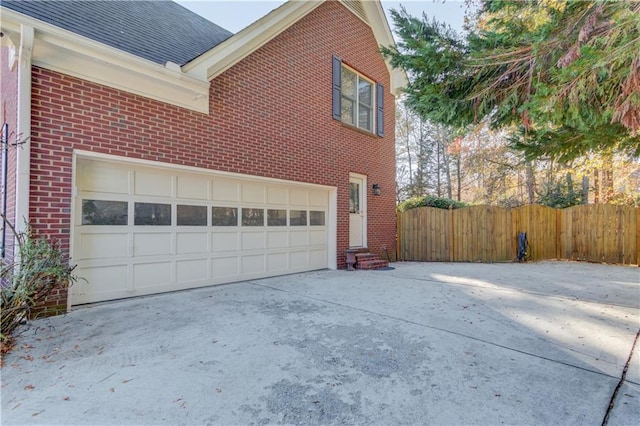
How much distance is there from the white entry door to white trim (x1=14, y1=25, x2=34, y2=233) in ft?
21.3

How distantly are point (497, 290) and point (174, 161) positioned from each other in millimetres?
5955

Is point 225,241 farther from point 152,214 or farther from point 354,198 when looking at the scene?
point 354,198

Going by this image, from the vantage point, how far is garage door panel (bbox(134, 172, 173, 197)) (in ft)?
16.1

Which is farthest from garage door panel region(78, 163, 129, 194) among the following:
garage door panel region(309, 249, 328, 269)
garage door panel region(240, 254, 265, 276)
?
garage door panel region(309, 249, 328, 269)

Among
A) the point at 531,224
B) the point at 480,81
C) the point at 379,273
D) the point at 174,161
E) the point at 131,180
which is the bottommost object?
the point at 379,273

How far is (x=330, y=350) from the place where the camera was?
117 inches

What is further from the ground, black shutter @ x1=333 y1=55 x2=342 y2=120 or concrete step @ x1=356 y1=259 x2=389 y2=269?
black shutter @ x1=333 y1=55 x2=342 y2=120

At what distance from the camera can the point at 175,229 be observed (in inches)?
208

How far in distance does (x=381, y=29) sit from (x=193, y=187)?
8003mm

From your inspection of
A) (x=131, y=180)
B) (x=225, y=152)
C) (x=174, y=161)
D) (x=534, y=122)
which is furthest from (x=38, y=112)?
(x=534, y=122)

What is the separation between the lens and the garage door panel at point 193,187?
5390 mm

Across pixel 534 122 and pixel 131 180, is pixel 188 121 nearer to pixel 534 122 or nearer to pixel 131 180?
pixel 131 180

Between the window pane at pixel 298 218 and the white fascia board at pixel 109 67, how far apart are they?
2874 millimetres

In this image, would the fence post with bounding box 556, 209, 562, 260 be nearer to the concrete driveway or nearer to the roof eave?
the concrete driveway
